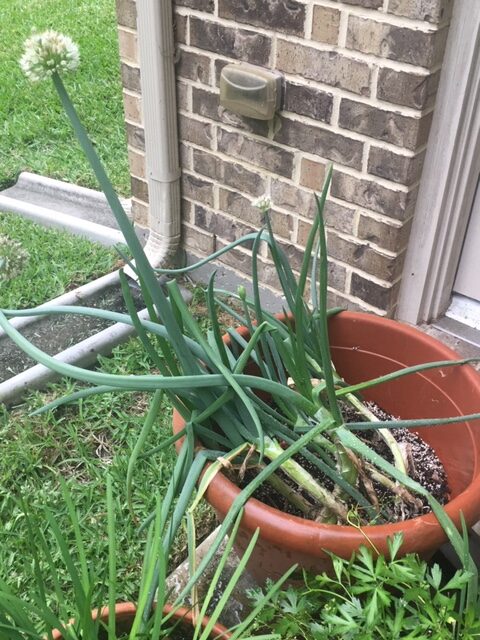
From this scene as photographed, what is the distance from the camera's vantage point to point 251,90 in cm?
191

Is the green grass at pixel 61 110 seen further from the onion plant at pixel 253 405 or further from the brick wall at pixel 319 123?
the onion plant at pixel 253 405

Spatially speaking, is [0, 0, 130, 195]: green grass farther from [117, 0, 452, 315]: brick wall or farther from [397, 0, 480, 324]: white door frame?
[397, 0, 480, 324]: white door frame

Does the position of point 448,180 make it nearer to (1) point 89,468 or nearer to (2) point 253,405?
(2) point 253,405

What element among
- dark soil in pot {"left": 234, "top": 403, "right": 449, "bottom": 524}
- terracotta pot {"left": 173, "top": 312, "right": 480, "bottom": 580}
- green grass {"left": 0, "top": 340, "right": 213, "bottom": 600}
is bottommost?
green grass {"left": 0, "top": 340, "right": 213, "bottom": 600}

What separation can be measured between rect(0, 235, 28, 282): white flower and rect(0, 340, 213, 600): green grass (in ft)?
1.86

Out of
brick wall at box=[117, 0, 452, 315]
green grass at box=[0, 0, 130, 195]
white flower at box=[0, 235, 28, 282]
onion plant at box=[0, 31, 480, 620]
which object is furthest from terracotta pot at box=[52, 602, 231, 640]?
green grass at box=[0, 0, 130, 195]

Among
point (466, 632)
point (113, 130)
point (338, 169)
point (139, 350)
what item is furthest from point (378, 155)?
point (113, 130)

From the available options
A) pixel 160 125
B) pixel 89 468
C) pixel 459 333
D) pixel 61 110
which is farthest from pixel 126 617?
pixel 61 110

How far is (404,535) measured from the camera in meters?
1.14

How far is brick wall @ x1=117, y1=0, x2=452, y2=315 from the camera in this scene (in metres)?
1.64

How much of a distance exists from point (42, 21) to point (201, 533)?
3862 millimetres

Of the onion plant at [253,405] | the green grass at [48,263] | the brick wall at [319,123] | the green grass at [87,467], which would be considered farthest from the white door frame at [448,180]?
the green grass at [48,263]

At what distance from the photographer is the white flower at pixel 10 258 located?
1.17 metres

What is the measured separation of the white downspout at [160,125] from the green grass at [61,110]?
2.34ft
